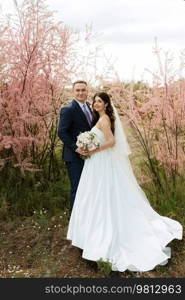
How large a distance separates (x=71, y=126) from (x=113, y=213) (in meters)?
1.32

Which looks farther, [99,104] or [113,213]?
[99,104]

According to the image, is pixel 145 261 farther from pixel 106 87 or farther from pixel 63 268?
pixel 106 87

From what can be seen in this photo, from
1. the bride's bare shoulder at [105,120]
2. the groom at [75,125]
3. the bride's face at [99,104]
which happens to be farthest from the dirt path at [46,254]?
the bride's face at [99,104]

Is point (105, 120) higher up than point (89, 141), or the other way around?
point (105, 120)

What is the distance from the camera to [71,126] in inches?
247

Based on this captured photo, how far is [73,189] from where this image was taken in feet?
20.8

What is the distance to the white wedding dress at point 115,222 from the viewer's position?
539cm

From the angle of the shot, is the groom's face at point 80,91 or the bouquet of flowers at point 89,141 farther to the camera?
the groom's face at point 80,91

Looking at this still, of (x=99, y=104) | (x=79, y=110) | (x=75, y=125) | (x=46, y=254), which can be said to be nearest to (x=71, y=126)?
(x=75, y=125)

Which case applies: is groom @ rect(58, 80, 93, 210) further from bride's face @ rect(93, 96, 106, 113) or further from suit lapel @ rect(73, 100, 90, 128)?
bride's face @ rect(93, 96, 106, 113)

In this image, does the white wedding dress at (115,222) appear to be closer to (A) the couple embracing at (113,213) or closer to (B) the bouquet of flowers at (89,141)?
(A) the couple embracing at (113,213)

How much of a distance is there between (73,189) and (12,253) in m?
1.12

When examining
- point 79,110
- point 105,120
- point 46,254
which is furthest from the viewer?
point 79,110

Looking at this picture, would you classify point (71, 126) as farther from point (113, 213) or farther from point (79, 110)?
point (113, 213)
